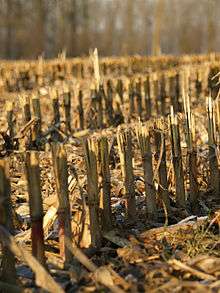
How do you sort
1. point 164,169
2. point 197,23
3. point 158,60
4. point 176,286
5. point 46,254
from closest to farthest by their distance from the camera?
point 176,286 → point 46,254 → point 164,169 → point 158,60 → point 197,23

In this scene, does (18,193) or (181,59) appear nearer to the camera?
(18,193)

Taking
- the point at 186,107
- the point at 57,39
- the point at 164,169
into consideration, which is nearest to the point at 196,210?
the point at 164,169

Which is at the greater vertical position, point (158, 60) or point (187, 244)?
point (158, 60)

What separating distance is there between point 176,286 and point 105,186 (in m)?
0.80

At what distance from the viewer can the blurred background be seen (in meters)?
38.0

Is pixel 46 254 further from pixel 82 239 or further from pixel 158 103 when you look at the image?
pixel 158 103

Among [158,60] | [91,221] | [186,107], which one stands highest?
[158,60]

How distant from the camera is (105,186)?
2533mm

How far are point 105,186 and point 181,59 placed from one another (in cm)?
1351

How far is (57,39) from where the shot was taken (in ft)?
132

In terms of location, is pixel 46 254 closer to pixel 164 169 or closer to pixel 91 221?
pixel 91 221

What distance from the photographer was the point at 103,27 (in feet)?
156

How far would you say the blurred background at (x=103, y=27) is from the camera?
38.0m

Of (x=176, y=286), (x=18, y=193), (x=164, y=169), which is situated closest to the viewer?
(x=176, y=286)
